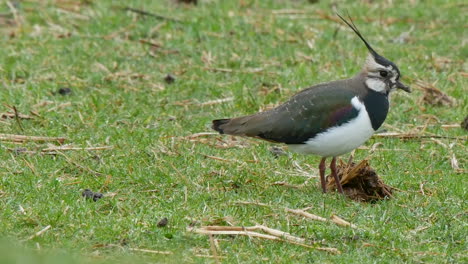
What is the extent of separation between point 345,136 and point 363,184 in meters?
0.50

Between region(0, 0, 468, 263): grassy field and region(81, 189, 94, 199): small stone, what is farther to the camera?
region(81, 189, 94, 199): small stone

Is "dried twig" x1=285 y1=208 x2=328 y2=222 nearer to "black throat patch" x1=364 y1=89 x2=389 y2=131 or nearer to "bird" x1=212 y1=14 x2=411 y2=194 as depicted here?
"bird" x1=212 y1=14 x2=411 y2=194

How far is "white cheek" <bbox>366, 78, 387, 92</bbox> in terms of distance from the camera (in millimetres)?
7105

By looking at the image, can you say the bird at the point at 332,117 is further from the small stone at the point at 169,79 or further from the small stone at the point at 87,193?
the small stone at the point at 169,79

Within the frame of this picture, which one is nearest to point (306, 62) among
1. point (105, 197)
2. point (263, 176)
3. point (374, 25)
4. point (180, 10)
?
point (374, 25)

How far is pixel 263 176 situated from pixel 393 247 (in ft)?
5.47

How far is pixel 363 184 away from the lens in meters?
7.09

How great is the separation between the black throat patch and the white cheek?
4cm

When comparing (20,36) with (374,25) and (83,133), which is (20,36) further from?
(374,25)

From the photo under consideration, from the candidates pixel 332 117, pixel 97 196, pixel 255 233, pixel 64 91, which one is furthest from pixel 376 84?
pixel 64 91

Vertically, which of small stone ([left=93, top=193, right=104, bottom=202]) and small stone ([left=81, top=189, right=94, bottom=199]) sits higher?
small stone ([left=93, top=193, right=104, bottom=202])

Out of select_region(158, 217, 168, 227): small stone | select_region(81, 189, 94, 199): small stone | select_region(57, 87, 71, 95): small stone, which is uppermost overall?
select_region(158, 217, 168, 227): small stone

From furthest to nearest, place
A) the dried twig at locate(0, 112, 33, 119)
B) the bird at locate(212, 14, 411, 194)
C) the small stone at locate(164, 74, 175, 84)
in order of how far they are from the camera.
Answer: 1. the small stone at locate(164, 74, 175, 84)
2. the dried twig at locate(0, 112, 33, 119)
3. the bird at locate(212, 14, 411, 194)

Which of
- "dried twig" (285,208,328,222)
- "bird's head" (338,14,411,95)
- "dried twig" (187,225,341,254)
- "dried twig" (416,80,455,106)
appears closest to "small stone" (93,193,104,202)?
"dried twig" (187,225,341,254)
